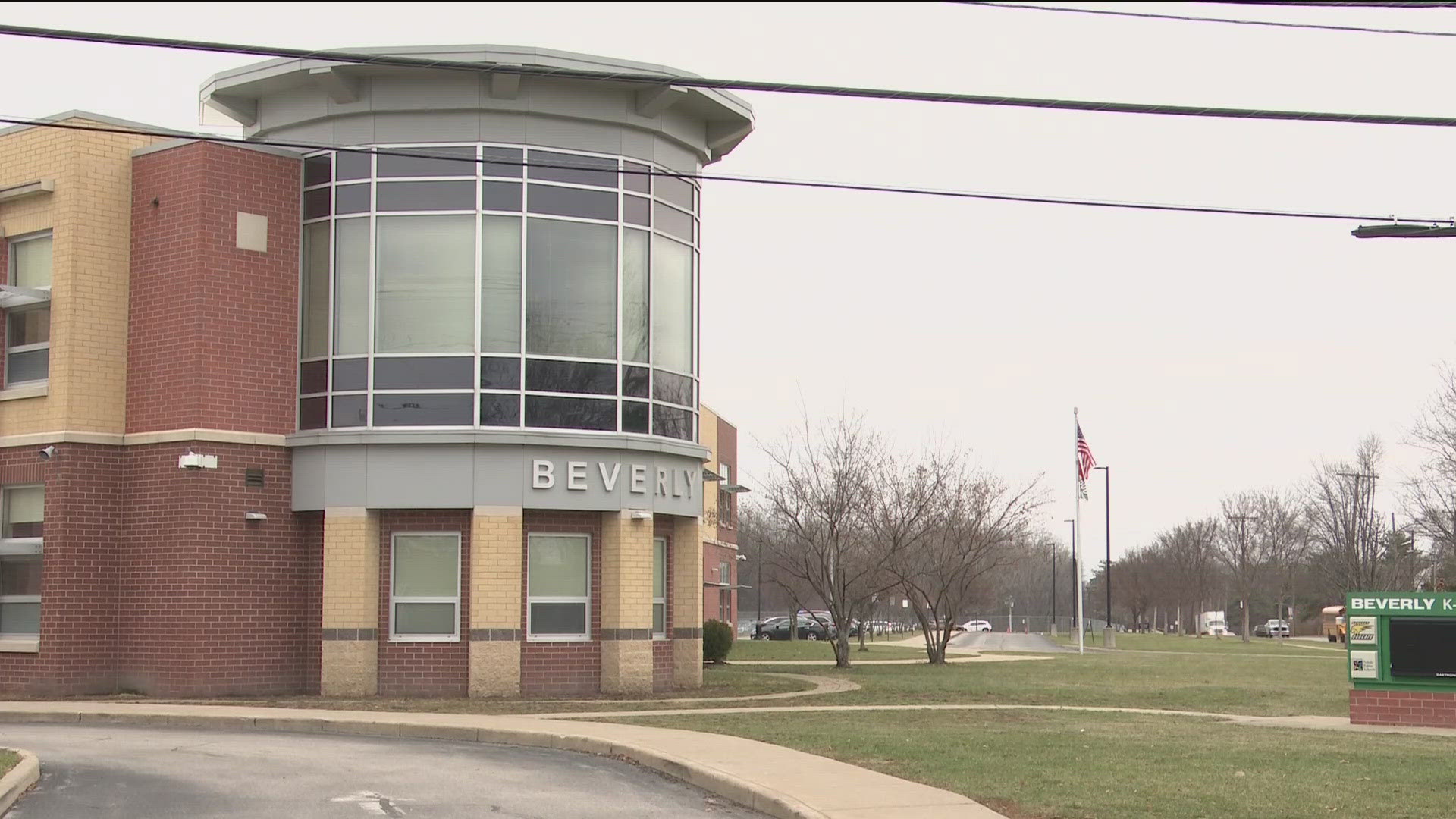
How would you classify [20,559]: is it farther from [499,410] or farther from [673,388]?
[673,388]

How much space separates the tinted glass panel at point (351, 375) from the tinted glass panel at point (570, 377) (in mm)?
2620

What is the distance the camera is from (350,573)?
78.2ft

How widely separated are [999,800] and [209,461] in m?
15.5

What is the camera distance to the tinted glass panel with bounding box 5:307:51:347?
24859mm

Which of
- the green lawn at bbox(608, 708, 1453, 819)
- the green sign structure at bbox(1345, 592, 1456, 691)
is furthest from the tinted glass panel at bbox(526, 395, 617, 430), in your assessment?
the green sign structure at bbox(1345, 592, 1456, 691)

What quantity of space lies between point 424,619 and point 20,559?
666 centimetres

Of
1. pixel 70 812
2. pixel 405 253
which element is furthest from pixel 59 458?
pixel 70 812

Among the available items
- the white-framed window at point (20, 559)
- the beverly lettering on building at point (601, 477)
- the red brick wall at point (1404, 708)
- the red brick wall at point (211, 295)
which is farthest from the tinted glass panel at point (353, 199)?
the red brick wall at point (1404, 708)

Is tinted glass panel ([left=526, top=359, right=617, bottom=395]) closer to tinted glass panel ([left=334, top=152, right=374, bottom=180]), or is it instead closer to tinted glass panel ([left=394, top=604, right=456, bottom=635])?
tinted glass panel ([left=394, top=604, right=456, bottom=635])

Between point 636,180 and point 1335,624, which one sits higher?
point 636,180

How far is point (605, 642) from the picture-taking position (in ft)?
81.1

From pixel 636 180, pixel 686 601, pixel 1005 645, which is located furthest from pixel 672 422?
pixel 1005 645

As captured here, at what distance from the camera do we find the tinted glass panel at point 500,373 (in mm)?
24172

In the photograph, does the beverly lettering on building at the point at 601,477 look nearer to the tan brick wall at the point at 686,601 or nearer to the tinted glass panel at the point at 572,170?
the tan brick wall at the point at 686,601
